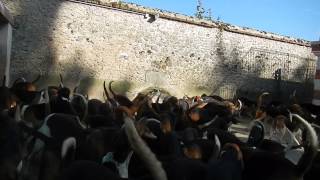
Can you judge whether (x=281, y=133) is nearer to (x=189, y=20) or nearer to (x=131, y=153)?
(x=131, y=153)

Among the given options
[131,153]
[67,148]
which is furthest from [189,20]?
[67,148]

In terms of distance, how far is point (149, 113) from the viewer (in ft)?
30.2

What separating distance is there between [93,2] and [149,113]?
395 inches

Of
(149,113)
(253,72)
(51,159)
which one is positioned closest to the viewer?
(51,159)

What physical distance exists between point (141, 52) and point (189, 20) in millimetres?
2814

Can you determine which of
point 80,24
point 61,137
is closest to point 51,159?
point 61,137

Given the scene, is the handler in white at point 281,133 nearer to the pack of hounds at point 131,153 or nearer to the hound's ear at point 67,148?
the pack of hounds at point 131,153

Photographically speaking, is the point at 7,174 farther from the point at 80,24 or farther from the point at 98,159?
the point at 80,24

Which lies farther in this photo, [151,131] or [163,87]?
[163,87]

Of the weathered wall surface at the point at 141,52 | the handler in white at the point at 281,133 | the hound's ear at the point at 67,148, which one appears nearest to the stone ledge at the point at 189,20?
the weathered wall surface at the point at 141,52

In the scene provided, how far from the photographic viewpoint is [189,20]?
841 inches

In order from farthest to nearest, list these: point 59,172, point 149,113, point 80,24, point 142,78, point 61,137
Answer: point 142,78 → point 80,24 → point 149,113 → point 61,137 → point 59,172

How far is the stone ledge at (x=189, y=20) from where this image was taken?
18906mm

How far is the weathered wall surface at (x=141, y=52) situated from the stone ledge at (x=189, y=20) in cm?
10
